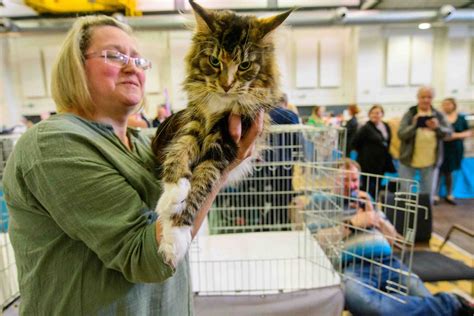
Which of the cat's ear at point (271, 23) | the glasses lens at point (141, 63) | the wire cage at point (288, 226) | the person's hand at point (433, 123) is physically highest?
the cat's ear at point (271, 23)

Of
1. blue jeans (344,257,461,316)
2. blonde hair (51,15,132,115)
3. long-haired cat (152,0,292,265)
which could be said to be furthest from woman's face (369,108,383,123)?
blonde hair (51,15,132,115)

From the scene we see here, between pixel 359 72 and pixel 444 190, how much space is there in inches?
112

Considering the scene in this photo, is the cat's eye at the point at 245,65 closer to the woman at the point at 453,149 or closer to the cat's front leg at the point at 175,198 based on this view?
the cat's front leg at the point at 175,198

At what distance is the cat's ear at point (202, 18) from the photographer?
2.68ft

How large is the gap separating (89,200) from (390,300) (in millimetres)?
1509

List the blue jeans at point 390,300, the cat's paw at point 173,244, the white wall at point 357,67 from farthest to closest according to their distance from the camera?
the white wall at point 357,67
the blue jeans at point 390,300
the cat's paw at point 173,244

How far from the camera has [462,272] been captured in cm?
198

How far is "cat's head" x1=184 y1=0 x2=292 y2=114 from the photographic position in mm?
826

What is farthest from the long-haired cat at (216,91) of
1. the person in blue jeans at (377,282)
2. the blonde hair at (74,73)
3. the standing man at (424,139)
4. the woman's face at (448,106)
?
the woman's face at (448,106)

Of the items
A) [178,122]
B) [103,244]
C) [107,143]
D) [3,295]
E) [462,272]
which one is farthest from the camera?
[462,272]

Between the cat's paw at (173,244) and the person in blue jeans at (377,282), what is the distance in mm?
970

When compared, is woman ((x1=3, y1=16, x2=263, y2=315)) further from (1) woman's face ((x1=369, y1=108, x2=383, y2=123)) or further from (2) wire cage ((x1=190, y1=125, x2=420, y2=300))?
(1) woman's face ((x1=369, y1=108, x2=383, y2=123))

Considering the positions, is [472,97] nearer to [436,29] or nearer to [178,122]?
[436,29]

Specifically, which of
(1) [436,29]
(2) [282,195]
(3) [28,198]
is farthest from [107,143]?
(1) [436,29]
